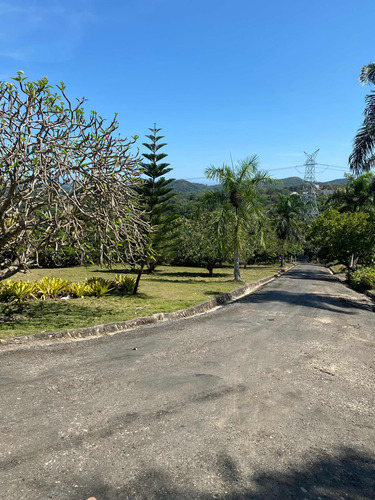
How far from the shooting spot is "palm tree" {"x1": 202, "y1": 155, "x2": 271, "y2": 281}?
17984 millimetres

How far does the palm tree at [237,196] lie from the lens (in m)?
→ 18.0

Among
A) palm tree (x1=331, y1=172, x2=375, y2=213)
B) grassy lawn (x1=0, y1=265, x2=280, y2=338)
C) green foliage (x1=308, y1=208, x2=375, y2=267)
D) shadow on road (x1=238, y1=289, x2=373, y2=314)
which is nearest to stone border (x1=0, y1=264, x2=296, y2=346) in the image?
grassy lawn (x1=0, y1=265, x2=280, y2=338)

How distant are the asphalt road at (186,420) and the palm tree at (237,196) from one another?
38.8ft

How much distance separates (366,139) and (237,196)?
6324mm

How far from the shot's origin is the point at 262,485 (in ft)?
8.64

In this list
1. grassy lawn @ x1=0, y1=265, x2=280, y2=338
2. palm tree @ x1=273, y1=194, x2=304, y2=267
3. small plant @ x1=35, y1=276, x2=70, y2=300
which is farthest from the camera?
palm tree @ x1=273, y1=194, x2=304, y2=267

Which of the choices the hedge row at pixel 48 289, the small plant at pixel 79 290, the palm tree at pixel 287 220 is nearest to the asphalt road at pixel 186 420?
the hedge row at pixel 48 289

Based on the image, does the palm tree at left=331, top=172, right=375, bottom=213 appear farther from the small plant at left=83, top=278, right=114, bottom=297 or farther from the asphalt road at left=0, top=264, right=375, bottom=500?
the asphalt road at left=0, top=264, right=375, bottom=500

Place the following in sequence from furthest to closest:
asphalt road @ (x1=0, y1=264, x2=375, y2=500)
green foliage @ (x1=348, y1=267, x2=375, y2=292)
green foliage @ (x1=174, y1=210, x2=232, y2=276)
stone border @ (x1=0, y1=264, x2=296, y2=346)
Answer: green foliage @ (x1=174, y1=210, x2=232, y2=276) < green foliage @ (x1=348, y1=267, x2=375, y2=292) < stone border @ (x1=0, y1=264, x2=296, y2=346) < asphalt road @ (x1=0, y1=264, x2=375, y2=500)

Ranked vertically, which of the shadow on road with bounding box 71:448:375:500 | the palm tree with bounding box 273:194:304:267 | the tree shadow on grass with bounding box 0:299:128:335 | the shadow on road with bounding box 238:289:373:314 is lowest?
the shadow on road with bounding box 238:289:373:314

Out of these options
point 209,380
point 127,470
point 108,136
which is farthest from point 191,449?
point 108,136

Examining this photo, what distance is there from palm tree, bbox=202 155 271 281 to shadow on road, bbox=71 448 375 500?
50.3 feet

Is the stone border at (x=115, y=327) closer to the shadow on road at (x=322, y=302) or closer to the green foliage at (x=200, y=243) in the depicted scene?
the shadow on road at (x=322, y=302)

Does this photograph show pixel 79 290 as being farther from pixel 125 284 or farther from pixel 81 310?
pixel 81 310
